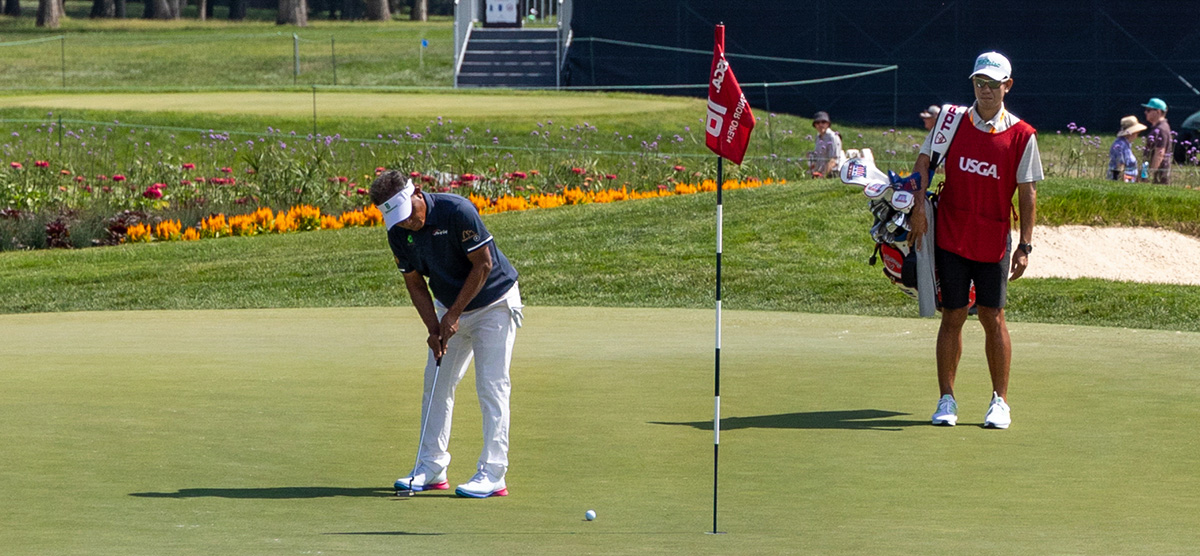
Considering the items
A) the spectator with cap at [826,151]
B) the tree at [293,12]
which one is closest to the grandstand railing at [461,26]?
the spectator with cap at [826,151]

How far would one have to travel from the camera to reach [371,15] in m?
71.2

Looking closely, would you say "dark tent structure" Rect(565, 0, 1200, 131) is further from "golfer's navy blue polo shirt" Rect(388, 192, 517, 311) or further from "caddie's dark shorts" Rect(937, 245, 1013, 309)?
"golfer's navy blue polo shirt" Rect(388, 192, 517, 311)

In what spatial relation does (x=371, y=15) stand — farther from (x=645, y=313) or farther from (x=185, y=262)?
(x=645, y=313)

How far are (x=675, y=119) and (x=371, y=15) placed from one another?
41.7m

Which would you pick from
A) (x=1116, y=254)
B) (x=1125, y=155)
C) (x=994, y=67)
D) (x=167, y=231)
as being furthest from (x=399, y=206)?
(x=1125, y=155)

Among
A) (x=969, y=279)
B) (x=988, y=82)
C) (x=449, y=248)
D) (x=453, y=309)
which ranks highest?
(x=988, y=82)

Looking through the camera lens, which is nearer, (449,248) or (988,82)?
(449,248)

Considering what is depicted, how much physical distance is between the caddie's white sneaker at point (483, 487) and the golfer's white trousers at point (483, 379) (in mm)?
28

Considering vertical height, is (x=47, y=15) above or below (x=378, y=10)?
below

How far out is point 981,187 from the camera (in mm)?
8508

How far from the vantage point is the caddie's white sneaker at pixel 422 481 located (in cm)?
701

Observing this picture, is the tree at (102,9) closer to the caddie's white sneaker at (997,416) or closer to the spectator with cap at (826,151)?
the spectator with cap at (826,151)

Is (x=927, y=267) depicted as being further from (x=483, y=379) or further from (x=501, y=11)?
(x=501, y=11)

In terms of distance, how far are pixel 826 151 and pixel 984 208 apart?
14977 millimetres
